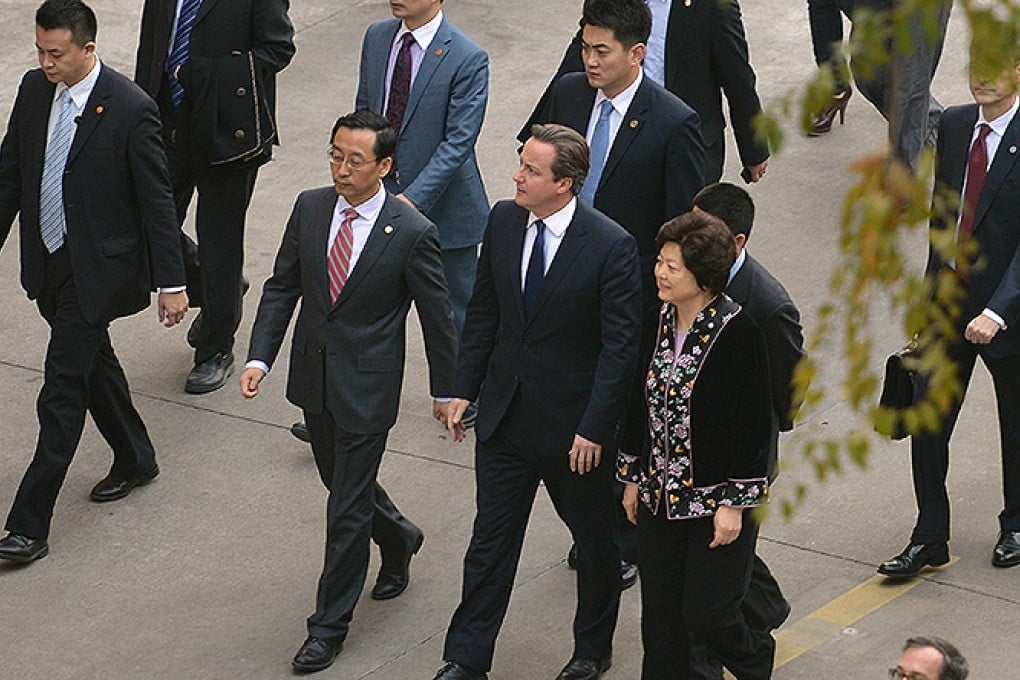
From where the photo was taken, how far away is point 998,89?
23.5 ft

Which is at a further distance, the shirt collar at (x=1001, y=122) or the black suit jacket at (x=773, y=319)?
the shirt collar at (x=1001, y=122)

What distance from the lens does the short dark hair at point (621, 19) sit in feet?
24.4

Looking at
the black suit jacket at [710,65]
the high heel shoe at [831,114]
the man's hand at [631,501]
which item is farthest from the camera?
the high heel shoe at [831,114]

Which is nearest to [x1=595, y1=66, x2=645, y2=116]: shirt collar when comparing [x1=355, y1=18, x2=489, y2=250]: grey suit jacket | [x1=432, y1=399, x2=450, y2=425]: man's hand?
[x1=355, y1=18, x2=489, y2=250]: grey suit jacket

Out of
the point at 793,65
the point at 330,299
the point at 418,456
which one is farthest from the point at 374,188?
the point at 793,65

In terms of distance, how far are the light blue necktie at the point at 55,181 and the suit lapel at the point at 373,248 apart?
1.56 metres

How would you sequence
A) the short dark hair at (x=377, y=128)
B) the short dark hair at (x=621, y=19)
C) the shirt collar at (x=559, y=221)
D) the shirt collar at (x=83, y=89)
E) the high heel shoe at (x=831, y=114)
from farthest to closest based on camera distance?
the high heel shoe at (x=831, y=114) < the shirt collar at (x=83, y=89) < the short dark hair at (x=621, y=19) < the short dark hair at (x=377, y=128) < the shirt collar at (x=559, y=221)

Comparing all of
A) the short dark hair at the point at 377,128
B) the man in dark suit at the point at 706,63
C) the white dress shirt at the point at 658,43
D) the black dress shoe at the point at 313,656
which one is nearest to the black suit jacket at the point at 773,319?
the short dark hair at the point at 377,128

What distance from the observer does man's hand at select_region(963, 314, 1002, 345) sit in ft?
23.4

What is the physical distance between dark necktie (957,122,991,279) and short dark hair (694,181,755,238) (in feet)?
4.07

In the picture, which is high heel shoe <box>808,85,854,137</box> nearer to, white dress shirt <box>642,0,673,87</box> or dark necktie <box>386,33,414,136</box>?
white dress shirt <box>642,0,673,87</box>

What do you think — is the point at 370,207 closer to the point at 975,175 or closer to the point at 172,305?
the point at 172,305

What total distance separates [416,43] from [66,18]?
157cm

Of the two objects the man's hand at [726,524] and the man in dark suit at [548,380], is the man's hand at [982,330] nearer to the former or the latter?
the man in dark suit at [548,380]
